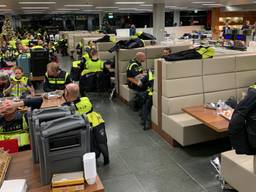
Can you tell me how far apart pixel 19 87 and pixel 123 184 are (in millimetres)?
2828

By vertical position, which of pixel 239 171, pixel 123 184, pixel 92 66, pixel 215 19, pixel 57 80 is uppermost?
pixel 215 19

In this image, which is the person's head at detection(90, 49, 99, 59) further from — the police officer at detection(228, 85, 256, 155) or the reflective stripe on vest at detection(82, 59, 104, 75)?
the police officer at detection(228, 85, 256, 155)

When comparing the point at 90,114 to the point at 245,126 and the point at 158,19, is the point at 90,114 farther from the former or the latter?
the point at 158,19

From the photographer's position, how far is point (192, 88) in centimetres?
469

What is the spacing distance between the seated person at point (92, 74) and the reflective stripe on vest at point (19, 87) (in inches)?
82.0

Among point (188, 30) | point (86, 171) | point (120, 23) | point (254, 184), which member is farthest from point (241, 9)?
point (86, 171)

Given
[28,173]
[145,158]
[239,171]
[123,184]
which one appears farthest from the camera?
[145,158]

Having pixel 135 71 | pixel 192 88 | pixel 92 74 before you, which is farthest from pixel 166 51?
pixel 192 88

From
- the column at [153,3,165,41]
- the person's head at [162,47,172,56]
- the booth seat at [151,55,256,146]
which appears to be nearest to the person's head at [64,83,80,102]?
the booth seat at [151,55,256,146]

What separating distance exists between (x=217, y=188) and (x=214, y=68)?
207 cm

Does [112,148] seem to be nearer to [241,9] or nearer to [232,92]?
[232,92]

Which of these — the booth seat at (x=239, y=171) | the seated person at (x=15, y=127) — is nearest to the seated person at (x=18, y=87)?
the seated person at (x=15, y=127)

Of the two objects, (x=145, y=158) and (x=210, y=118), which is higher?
(x=210, y=118)

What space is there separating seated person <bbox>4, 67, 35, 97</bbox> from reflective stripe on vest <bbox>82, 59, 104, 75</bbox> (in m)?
2.15
